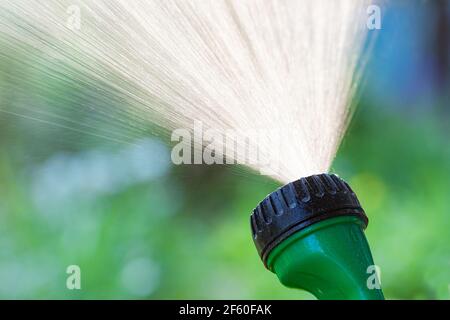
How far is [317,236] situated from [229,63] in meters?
0.39

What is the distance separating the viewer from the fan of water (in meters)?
0.92

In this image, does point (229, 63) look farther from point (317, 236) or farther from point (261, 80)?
point (317, 236)

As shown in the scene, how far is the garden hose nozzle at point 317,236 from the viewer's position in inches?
30.4

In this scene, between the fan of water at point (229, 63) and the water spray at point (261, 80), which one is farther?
the fan of water at point (229, 63)

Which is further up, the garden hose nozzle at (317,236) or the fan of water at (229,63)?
the fan of water at (229,63)

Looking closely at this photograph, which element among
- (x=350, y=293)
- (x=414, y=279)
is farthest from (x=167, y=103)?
(x=414, y=279)

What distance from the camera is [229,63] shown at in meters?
1.06

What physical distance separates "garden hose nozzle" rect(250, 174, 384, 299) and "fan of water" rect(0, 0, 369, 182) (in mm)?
98

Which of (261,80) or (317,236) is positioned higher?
(261,80)

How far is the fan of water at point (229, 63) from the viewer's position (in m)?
0.92

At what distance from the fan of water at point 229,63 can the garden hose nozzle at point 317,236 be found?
0.32 ft

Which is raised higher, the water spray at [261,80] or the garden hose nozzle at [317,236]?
the water spray at [261,80]

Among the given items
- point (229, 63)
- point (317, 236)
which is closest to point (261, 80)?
point (229, 63)
